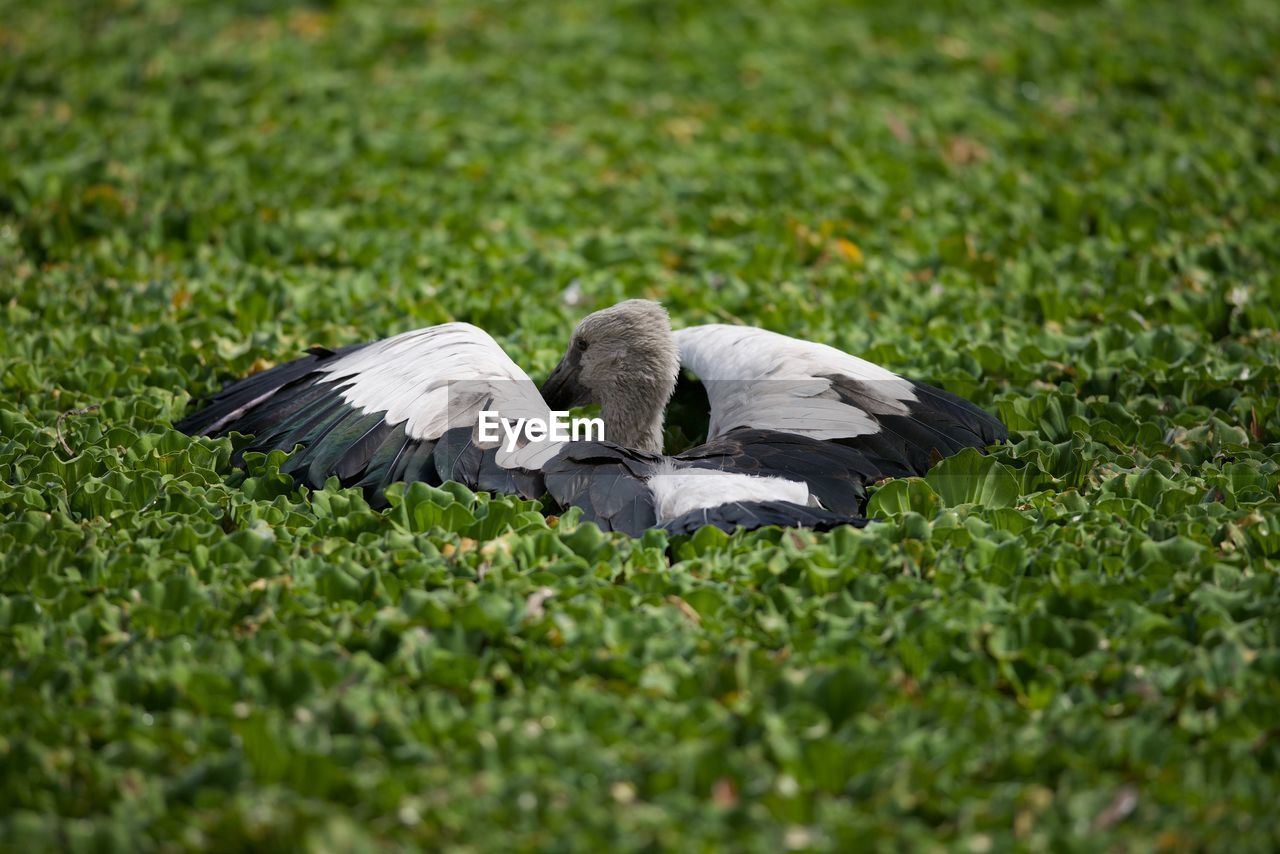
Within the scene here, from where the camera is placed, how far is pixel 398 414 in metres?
3.93

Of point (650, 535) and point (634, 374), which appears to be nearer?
point (650, 535)

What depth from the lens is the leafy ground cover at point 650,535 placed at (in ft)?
8.02

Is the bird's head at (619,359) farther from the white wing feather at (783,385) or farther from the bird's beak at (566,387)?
the white wing feather at (783,385)

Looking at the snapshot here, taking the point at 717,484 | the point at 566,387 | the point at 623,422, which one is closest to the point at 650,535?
the point at 717,484

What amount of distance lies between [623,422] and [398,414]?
2.87 feet

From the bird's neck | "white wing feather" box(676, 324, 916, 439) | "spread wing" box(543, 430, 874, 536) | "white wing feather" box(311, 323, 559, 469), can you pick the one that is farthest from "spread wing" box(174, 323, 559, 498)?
"white wing feather" box(676, 324, 916, 439)

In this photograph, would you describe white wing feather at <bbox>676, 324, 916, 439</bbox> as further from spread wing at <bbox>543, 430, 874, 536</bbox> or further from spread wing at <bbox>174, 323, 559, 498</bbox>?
spread wing at <bbox>174, 323, 559, 498</bbox>

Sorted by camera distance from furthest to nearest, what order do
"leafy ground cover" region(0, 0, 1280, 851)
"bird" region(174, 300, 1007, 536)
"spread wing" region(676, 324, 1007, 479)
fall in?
"spread wing" region(676, 324, 1007, 479)
"bird" region(174, 300, 1007, 536)
"leafy ground cover" region(0, 0, 1280, 851)

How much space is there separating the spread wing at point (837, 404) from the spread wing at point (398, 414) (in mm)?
666

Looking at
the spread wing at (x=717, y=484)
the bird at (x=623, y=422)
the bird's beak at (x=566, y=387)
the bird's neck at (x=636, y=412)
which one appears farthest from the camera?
the bird's beak at (x=566, y=387)

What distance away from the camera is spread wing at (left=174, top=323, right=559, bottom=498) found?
378cm

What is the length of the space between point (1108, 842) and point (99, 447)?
3.17 m

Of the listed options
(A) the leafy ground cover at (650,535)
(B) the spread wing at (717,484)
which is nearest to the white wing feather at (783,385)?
(B) the spread wing at (717,484)

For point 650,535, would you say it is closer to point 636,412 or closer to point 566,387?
point 636,412
